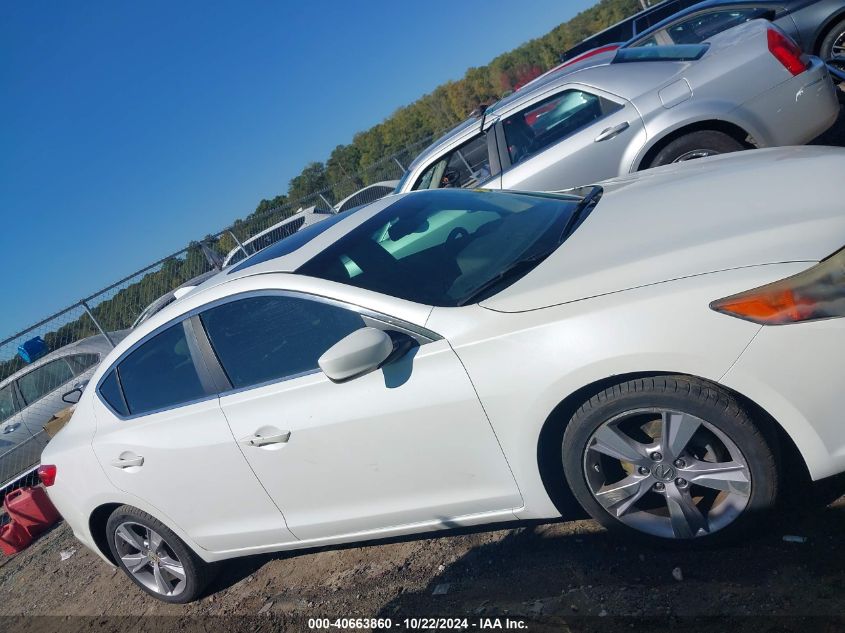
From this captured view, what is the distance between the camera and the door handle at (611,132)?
18.6ft

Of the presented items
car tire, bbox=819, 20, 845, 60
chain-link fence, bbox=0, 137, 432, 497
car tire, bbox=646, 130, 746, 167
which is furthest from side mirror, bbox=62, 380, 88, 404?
car tire, bbox=819, 20, 845, 60

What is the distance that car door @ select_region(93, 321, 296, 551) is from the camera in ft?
11.7

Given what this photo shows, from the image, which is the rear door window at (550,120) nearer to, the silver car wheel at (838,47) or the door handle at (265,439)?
the silver car wheel at (838,47)

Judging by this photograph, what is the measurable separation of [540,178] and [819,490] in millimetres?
3848

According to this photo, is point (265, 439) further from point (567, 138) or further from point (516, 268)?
point (567, 138)

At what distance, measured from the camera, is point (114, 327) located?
447 inches

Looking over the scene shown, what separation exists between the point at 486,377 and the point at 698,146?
3598 millimetres

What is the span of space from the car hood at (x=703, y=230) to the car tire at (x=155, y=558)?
2565 mm

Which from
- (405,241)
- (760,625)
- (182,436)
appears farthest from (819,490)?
(182,436)

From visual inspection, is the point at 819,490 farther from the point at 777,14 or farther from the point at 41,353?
the point at 41,353

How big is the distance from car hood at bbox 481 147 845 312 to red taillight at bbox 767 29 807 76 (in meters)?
2.13

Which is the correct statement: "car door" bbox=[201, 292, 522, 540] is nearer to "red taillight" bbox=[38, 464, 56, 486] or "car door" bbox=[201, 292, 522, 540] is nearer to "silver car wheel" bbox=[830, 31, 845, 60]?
"red taillight" bbox=[38, 464, 56, 486]

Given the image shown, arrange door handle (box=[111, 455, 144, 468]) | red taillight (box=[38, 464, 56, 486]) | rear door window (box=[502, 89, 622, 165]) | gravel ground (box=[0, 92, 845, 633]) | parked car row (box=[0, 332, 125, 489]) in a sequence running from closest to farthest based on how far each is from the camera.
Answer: gravel ground (box=[0, 92, 845, 633]) → door handle (box=[111, 455, 144, 468]) → red taillight (box=[38, 464, 56, 486]) → rear door window (box=[502, 89, 622, 165]) → parked car row (box=[0, 332, 125, 489])

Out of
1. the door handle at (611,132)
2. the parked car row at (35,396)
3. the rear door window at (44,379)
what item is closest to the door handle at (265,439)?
the door handle at (611,132)
